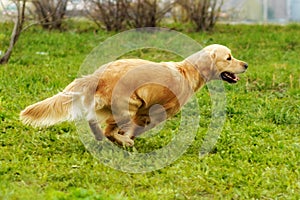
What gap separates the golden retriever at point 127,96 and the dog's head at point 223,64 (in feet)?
0.03

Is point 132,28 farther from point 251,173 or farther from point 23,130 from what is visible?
point 251,173

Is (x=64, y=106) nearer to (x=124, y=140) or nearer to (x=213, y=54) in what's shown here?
(x=124, y=140)

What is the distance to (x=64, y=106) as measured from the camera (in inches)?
253

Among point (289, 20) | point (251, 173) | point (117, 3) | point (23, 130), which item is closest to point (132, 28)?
point (117, 3)

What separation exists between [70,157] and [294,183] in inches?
76.1

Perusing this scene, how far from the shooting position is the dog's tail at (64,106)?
6.39m

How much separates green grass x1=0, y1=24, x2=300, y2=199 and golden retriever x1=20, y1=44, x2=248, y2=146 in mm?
277

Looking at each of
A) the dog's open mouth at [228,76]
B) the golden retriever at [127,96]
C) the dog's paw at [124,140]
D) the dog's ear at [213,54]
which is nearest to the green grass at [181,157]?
the dog's paw at [124,140]

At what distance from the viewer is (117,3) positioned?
14336 millimetres

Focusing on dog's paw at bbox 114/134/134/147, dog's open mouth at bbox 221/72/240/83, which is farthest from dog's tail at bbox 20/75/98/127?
dog's open mouth at bbox 221/72/240/83

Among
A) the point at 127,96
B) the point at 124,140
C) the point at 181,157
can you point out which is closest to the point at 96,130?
the point at 124,140

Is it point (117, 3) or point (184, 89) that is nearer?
point (184, 89)

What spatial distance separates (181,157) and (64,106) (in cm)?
114

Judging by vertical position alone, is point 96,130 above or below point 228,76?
below
